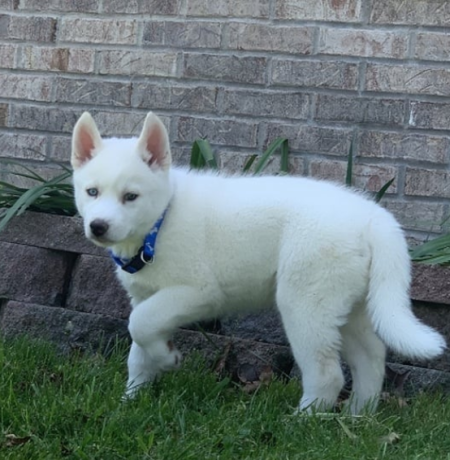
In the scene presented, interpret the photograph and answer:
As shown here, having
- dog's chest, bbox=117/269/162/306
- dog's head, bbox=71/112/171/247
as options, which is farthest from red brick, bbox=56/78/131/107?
dog's chest, bbox=117/269/162/306

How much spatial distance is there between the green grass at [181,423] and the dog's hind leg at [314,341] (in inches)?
6.3

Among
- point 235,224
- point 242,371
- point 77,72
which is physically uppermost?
point 77,72

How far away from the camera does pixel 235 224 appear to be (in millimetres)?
4742

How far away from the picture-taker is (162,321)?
15.1ft

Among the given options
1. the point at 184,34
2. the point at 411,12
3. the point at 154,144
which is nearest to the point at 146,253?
the point at 154,144

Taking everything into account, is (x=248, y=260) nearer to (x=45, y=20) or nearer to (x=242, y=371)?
(x=242, y=371)

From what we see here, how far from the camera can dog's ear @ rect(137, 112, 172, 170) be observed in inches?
186

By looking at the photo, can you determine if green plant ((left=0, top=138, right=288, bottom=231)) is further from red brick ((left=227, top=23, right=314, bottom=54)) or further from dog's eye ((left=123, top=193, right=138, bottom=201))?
dog's eye ((left=123, top=193, right=138, bottom=201))

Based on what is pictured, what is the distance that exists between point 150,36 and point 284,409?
10.2 feet

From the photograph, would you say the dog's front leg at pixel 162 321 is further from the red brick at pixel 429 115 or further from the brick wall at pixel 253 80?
the red brick at pixel 429 115

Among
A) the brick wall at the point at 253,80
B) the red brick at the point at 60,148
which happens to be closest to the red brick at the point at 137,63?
the brick wall at the point at 253,80

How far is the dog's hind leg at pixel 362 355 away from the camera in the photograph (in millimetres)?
4805

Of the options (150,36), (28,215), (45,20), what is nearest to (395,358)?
(28,215)

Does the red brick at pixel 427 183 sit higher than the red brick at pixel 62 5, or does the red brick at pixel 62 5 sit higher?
the red brick at pixel 62 5
